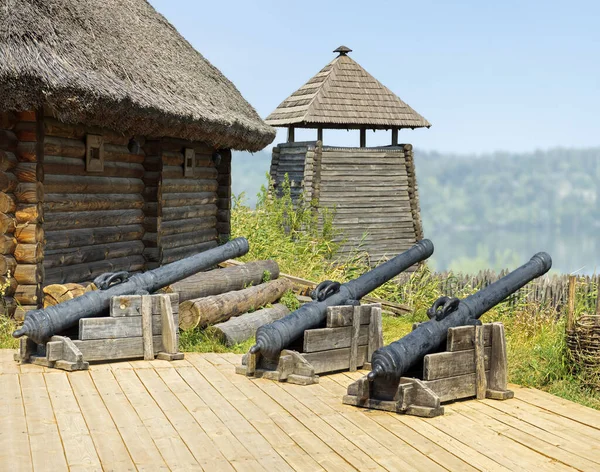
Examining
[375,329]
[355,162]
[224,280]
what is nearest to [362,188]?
[355,162]

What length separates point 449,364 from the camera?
259 inches

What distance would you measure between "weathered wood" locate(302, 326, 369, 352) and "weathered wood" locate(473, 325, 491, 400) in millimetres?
1281

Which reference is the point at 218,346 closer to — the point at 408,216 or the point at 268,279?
the point at 268,279

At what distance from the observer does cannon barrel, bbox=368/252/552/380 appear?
6242 mm

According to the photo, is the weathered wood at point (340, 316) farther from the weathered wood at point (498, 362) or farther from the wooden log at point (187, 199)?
the wooden log at point (187, 199)

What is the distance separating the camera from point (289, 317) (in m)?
7.38

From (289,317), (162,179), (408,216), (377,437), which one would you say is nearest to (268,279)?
(162,179)

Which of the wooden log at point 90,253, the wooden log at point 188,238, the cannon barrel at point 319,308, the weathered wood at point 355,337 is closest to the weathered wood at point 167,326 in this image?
the cannon barrel at point 319,308

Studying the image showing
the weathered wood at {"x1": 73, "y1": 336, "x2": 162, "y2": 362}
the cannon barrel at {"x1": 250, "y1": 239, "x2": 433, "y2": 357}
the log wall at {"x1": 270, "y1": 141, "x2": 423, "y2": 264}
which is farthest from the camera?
the log wall at {"x1": 270, "y1": 141, "x2": 423, "y2": 264}

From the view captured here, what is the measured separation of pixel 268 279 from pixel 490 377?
5.19m

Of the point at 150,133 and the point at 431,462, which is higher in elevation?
the point at 150,133

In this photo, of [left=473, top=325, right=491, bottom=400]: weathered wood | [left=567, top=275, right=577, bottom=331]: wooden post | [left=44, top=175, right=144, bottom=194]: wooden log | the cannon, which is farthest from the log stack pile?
[left=567, top=275, right=577, bottom=331]: wooden post

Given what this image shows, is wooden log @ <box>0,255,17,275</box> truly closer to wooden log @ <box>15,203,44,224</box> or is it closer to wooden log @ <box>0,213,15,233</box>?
wooden log @ <box>0,213,15,233</box>

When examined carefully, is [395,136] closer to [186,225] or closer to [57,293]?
[186,225]
